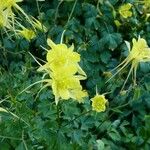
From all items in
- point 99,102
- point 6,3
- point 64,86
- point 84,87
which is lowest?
point 84,87

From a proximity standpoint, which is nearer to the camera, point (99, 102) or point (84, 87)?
point (99, 102)

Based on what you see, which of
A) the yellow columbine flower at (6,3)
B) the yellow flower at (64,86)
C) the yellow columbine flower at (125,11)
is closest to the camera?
the yellow flower at (64,86)

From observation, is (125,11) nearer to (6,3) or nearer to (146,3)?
(146,3)

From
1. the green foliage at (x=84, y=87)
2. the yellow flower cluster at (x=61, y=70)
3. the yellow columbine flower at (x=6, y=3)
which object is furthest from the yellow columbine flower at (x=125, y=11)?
the yellow flower cluster at (x=61, y=70)

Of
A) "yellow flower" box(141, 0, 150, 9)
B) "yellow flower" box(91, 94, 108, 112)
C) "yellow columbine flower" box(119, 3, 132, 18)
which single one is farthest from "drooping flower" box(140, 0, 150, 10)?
"yellow flower" box(91, 94, 108, 112)

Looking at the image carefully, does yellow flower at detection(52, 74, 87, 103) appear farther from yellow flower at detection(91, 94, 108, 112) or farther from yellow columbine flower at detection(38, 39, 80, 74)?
yellow flower at detection(91, 94, 108, 112)

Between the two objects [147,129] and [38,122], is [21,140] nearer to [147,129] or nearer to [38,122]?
[38,122]

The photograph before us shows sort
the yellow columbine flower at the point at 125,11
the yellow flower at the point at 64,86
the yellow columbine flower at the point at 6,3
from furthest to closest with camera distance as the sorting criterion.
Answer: the yellow columbine flower at the point at 125,11
the yellow columbine flower at the point at 6,3
the yellow flower at the point at 64,86

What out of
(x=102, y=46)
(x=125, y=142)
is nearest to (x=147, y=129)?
(x=125, y=142)

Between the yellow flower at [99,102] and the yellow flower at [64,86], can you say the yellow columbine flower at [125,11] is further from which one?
the yellow flower at [64,86]

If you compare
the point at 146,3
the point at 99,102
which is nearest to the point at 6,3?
the point at 99,102
